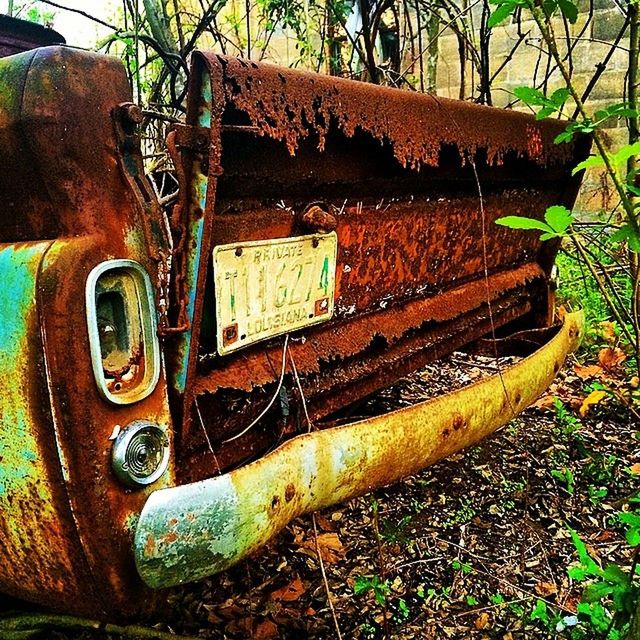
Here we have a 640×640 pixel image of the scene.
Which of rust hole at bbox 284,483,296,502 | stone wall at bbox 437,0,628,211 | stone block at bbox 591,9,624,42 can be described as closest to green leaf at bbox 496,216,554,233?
rust hole at bbox 284,483,296,502

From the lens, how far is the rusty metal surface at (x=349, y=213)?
3.89ft

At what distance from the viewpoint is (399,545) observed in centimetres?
→ 216

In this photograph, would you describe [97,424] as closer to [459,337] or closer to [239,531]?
[239,531]

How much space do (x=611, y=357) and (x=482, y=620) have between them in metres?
2.38

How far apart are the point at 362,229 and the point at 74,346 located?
3.35ft

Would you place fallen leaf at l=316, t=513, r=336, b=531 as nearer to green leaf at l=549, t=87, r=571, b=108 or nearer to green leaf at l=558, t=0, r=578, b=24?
green leaf at l=549, t=87, r=571, b=108

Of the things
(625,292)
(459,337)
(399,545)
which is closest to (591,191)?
(625,292)

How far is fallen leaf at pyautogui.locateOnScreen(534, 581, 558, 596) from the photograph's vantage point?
1931 mm

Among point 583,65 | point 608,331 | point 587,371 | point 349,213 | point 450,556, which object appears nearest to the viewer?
point 349,213

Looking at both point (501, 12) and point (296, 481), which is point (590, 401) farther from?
point (296, 481)

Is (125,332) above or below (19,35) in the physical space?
below

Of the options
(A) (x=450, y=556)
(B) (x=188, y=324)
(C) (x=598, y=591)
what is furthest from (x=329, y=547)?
(B) (x=188, y=324)

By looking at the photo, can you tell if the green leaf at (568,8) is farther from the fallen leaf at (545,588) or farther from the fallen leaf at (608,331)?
the fallen leaf at (608,331)

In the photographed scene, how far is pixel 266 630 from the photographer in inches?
68.9
